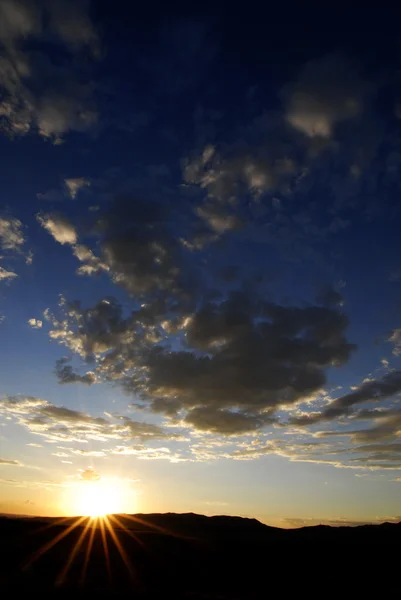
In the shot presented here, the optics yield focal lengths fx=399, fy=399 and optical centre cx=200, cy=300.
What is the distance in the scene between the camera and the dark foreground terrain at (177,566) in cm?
3569

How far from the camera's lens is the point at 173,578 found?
41312mm

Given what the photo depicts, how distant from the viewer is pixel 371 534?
71.1 metres

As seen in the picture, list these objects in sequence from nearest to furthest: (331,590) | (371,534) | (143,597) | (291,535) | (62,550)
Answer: (143,597), (331,590), (62,550), (371,534), (291,535)

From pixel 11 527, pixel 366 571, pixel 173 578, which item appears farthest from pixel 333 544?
pixel 11 527

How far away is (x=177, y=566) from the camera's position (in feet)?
148

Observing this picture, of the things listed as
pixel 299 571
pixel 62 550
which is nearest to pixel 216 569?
pixel 299 571

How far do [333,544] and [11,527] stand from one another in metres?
46.3

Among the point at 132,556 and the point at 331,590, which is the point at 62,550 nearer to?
the point at 132,556

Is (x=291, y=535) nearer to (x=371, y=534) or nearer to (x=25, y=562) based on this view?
(x=371, y=534)

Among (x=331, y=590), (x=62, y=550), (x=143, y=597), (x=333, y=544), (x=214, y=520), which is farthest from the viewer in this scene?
(x=214, y=520)

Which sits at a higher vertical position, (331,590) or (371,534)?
(371,534)

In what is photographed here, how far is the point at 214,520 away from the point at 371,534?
1633 inches

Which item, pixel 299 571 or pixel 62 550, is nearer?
pixel 299 571

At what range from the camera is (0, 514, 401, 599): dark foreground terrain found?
35688 millimetres
